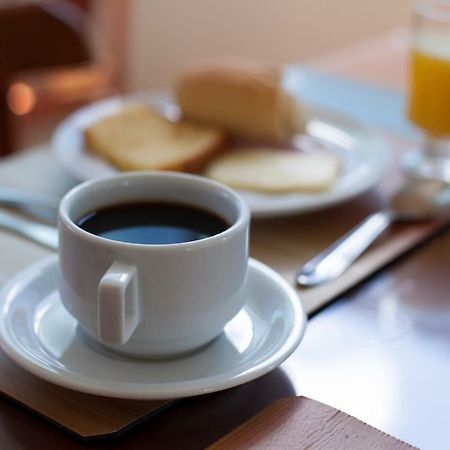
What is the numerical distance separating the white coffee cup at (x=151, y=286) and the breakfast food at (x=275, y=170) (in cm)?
26

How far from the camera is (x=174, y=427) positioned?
497 millimetres

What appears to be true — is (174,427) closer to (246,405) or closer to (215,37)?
Answer: (246,405)

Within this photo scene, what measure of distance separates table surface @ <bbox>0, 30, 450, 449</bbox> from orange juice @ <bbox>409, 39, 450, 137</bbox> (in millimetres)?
159

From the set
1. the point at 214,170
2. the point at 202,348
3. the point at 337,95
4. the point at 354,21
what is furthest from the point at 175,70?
the point at 202,348

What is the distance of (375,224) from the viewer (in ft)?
2.56

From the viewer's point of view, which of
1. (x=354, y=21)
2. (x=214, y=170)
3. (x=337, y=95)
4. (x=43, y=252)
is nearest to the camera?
(x=43, y=252)

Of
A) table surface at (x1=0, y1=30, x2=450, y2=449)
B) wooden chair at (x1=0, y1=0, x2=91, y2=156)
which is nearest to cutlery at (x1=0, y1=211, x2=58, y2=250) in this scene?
table surface at (x1=0, y1=30, x2=450, y2=449)

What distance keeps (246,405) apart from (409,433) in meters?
0.10

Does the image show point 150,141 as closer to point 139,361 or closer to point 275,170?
point 275,170

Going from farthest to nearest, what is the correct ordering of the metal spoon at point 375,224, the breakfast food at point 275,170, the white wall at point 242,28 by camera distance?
the white wall at point 242,28 < the breakfast food at point 275,170 < the metal spoon at point 375,224

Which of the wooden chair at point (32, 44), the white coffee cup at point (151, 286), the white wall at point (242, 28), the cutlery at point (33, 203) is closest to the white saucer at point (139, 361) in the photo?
the white coffee cup at point (151, 286)

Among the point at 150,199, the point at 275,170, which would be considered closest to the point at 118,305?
the point at 150,199

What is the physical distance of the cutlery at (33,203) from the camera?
2.54 feet

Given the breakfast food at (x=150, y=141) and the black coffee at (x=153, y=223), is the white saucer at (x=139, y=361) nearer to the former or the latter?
the black coffee at (x=153, y=223)
